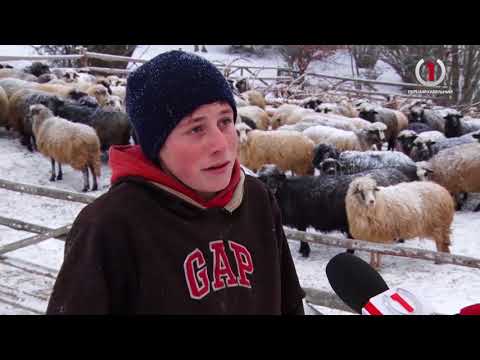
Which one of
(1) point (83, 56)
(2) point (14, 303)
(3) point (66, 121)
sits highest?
(1) point (83, 56)

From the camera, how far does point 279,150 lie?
7656mm

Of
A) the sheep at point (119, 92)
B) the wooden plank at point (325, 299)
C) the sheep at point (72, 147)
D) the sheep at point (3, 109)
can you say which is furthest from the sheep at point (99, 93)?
the wooden plank at point (325, 299)

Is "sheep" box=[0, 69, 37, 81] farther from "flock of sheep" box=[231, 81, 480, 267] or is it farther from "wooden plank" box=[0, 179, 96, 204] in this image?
"wooden plank" box=[0, 179, 96, 204]

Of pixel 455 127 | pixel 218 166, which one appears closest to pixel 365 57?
pixel 455 127

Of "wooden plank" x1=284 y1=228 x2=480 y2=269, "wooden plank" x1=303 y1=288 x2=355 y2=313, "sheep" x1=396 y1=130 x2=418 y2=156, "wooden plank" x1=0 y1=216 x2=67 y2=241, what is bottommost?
"wooden plank" x1=303 y1=288 x2=355 y2=313

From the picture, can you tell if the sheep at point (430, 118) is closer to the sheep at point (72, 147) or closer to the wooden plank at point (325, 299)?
the sheep at point (72, 147)

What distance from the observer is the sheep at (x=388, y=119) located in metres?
10.4

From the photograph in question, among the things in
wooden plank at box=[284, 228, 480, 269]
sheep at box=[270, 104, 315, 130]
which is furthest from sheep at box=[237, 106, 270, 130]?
wooden plank at box=[284, 228, 480, 269]

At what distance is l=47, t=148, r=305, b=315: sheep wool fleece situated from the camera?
898 mm

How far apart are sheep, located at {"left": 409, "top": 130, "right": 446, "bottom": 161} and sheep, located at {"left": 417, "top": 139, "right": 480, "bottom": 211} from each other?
33.2 inches

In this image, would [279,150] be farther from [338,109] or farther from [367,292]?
[367,292]

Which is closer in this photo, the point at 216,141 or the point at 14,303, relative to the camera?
the point at 216,141

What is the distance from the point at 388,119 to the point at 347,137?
2853mm

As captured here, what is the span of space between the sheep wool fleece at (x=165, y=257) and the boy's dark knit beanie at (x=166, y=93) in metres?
0.11
